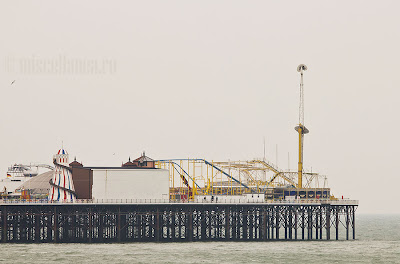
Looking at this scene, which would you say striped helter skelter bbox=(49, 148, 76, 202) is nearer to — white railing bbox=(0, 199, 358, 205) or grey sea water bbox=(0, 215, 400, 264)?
white railing bbox=(0, 199, 358, 205)

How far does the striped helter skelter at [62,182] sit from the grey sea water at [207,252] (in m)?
9.14

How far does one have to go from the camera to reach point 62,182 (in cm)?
12225

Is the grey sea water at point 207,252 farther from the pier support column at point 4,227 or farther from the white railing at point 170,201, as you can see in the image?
the white railing at point 170,201

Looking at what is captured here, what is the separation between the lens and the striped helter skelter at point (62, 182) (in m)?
121

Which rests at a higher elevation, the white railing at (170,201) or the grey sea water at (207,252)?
the white railing at (170,201)

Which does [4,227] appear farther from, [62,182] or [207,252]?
[207,252]

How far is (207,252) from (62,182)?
1122 inches

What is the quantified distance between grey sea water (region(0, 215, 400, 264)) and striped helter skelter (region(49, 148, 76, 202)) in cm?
914

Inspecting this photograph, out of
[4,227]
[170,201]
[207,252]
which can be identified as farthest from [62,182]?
[207,252]

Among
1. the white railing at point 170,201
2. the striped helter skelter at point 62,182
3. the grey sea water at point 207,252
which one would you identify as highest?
the striped helter skelter at point 62,182

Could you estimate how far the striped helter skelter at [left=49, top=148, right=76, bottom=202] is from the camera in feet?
397

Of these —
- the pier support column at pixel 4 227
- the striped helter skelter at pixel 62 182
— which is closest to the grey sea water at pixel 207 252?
the pier support column at pixel 4 227

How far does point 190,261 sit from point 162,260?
3394 mm

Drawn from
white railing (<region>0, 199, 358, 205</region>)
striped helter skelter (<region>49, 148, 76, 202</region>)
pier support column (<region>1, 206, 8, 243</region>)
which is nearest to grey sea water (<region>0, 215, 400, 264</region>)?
pier support column (<region>1, 206, 8, 243</region>)
